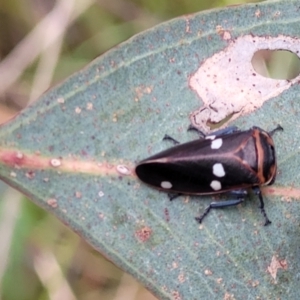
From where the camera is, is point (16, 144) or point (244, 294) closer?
point (16, 144)

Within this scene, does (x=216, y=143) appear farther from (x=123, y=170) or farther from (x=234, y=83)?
(x=123, y=170)

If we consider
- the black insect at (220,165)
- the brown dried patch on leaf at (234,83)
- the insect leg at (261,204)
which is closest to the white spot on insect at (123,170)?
the black insect at (220,165)

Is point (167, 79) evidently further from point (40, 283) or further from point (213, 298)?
point (40, 283)

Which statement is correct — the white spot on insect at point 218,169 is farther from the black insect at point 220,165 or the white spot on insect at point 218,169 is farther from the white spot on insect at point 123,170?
the white spot on insect at point 123,170

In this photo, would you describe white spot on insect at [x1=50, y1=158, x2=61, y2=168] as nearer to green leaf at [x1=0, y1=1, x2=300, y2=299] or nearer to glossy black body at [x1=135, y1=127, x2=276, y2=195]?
green leaf at [x1=0, y1=1, x2=300, y2=299]

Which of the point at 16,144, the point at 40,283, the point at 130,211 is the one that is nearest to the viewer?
the point at 16,144

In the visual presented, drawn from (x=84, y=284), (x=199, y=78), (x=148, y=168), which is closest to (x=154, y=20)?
(x=199, y=78)

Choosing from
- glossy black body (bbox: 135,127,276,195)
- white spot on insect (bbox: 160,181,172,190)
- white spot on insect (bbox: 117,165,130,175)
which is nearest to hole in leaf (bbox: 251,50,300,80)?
glossy black body (bbox: 135,127,276,195)

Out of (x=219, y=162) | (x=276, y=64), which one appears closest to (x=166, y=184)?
(x=219, y=162)
